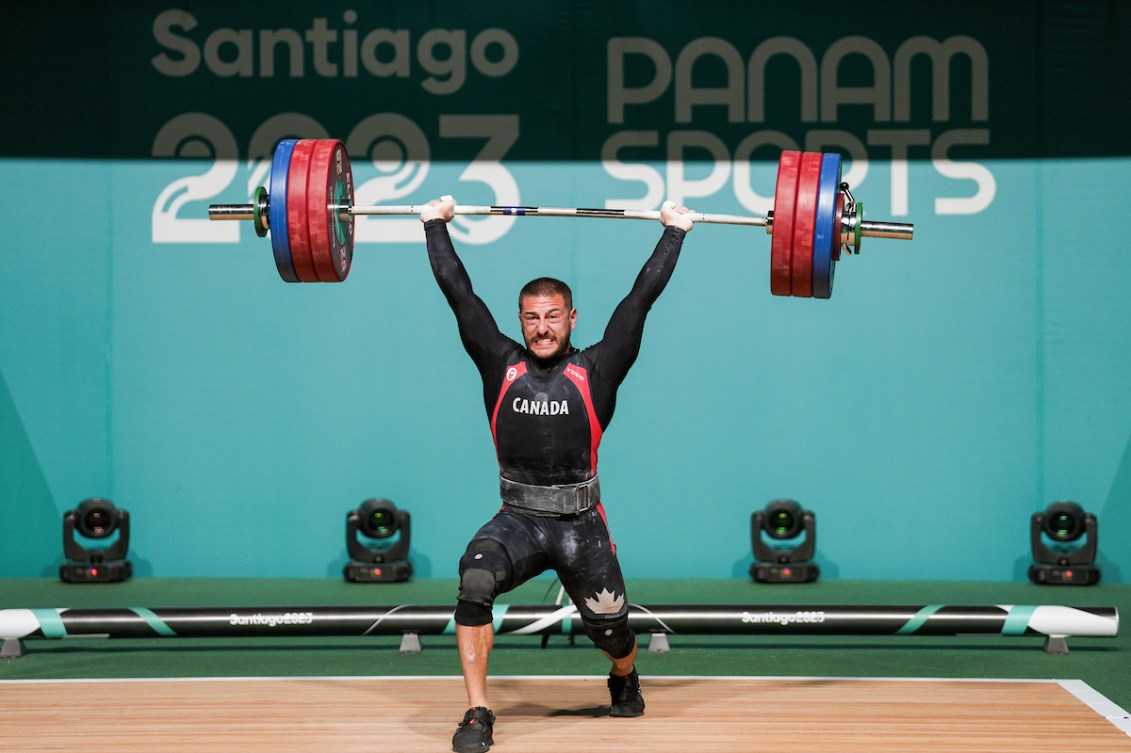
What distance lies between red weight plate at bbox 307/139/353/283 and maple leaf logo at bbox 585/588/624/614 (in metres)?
1.39

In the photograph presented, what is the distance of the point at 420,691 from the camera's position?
4254 mm

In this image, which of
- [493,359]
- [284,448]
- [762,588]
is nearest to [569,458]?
[493,359]

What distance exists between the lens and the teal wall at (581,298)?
21.5ft

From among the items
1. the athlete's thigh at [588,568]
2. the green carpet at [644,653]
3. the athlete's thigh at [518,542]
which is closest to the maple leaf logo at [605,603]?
the athlete's thigh at [588,568]

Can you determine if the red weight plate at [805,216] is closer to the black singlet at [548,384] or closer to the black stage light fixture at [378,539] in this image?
the black singlet at [548,384]

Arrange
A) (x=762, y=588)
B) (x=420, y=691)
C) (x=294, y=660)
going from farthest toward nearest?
(x=762, y=588), (x=294, y=660), (x=420, y=691)

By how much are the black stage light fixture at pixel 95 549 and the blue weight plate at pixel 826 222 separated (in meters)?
4.09

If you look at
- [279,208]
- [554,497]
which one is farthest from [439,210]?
[554,497]

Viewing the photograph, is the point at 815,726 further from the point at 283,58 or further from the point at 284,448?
the point at 283,58

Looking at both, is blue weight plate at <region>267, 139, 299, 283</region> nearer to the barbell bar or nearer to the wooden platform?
the wooden platform

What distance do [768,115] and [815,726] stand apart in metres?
3.71

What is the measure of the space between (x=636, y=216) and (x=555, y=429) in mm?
789

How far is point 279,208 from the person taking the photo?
161 inches

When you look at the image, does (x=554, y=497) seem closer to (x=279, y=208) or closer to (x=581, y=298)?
(x=279, y=208)
